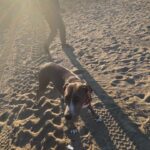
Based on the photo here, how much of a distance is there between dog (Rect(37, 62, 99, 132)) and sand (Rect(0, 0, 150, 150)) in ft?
1.32

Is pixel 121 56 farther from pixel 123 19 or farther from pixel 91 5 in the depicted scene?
pixel 91 5

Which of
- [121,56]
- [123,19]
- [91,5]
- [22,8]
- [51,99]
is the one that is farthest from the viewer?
[22,8]

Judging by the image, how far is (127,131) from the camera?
197 inches

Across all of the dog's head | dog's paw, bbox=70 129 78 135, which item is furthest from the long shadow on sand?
the dog's head

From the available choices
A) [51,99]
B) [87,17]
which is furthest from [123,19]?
[51,99]

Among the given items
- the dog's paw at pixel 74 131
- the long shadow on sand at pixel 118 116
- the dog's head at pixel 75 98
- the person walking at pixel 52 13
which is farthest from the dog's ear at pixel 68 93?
the person walking at pixel 52 13

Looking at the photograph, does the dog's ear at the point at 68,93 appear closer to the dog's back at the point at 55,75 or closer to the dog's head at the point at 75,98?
the dog's head at the point at 75,98

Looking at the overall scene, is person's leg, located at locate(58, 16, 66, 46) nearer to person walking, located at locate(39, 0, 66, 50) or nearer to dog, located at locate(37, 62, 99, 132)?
person walking, located at locate(39, 0, 66, 50)

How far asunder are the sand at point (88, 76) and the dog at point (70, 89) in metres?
0.40

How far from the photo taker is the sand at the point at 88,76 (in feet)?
16.9

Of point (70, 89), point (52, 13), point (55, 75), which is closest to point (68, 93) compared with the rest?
point (70, 89)

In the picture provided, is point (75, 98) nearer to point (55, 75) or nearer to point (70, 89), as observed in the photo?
point (70, 89)

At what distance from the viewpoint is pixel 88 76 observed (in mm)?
6848

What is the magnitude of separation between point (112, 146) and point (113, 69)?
2435 millimetres
